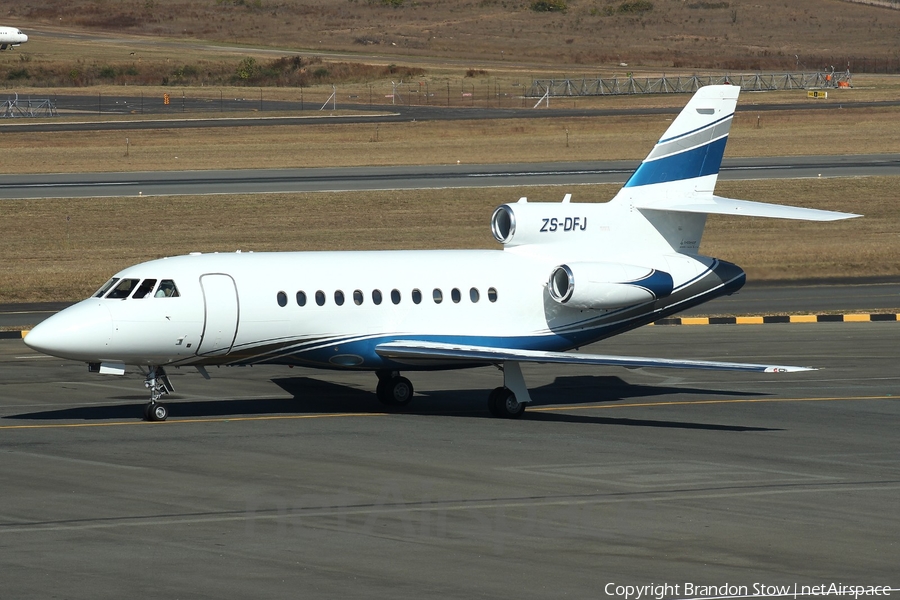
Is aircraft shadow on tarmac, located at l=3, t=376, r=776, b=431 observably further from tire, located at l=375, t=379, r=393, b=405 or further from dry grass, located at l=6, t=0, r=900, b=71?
dry grass, located at l=6, t=0, r=900, b=71

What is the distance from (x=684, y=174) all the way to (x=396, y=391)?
8.14 metres

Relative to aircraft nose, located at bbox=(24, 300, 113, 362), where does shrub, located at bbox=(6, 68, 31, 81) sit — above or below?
above

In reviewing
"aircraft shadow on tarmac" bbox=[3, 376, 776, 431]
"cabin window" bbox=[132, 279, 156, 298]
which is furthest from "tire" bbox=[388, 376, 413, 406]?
"cabin window" bbox=[132, 279, 156, 298]

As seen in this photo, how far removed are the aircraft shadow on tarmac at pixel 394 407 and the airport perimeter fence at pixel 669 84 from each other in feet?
281

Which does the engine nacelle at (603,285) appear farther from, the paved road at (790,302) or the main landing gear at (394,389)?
the paved road at (790,302)

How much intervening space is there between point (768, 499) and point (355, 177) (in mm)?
50672

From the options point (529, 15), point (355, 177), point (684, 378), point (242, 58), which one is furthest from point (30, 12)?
point (684, 378)

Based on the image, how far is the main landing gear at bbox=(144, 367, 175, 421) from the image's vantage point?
25.8 meters

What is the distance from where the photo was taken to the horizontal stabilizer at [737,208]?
2722 cm

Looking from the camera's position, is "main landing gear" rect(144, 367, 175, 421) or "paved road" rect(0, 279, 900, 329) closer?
"main landing gear" rect(144, 367, 175, 421)

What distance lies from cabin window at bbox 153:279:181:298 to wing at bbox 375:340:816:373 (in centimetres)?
415

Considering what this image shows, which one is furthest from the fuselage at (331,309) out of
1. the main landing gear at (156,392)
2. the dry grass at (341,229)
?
the dry grass at (341,229)

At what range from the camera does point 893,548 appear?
56.1 feet

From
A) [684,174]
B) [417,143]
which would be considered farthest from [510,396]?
[417,143]
